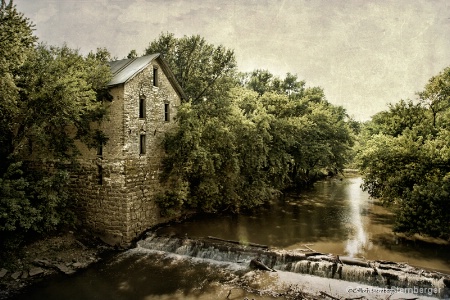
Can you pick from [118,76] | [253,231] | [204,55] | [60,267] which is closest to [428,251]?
[253,231]

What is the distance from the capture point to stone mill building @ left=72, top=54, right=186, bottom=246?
15.5 m

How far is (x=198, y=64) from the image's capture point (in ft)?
87.2

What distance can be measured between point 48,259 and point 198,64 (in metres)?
19.6

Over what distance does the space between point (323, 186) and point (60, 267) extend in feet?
100

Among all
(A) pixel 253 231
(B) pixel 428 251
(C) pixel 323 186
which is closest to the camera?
(B) pixel 428 251

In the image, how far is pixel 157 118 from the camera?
17625mm

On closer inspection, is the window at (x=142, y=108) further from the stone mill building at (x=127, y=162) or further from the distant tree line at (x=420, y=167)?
the distant tree line at (x=420, y=167)

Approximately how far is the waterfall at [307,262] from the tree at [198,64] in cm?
1338

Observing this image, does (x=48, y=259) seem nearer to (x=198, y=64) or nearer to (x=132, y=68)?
(x=132, y=68)

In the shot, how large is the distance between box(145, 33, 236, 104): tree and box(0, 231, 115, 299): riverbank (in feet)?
47.5

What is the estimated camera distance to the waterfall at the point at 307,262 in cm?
1124

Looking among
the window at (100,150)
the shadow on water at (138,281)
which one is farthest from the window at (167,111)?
the shadow on water at (138,281)

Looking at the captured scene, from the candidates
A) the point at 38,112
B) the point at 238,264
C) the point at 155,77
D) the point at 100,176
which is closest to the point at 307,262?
the point at 238,264

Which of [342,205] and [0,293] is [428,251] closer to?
[342,205]
